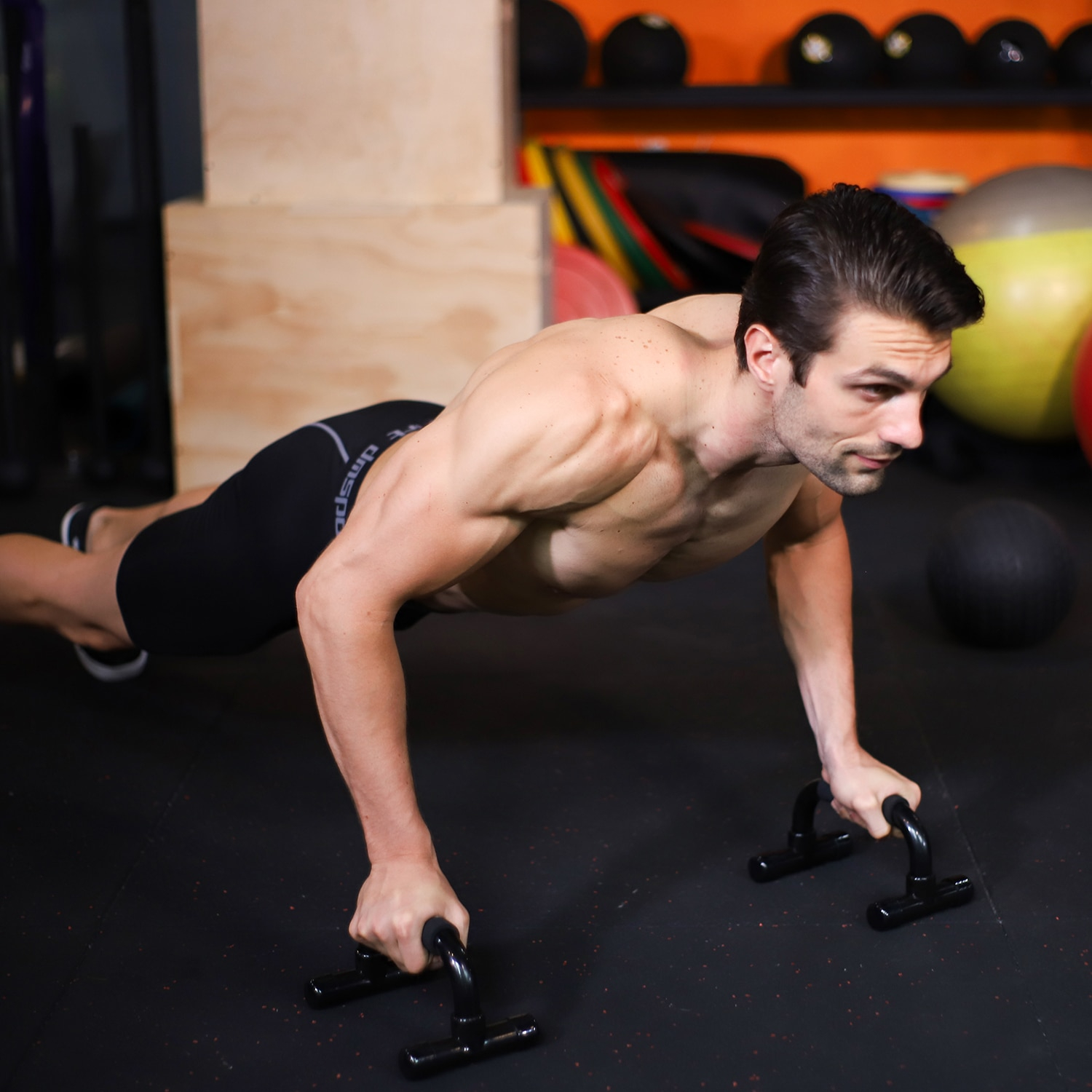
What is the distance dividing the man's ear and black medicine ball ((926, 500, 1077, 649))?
1.19 meters

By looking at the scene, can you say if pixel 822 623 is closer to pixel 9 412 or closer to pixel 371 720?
pixel 371 720

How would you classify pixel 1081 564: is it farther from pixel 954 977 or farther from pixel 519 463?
pixel 519 463

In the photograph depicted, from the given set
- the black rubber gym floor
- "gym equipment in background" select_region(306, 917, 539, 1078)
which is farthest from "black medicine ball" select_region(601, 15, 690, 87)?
"gym equipment in background" select_region(306, 917, 539, 1078)

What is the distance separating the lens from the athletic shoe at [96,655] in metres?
2.16

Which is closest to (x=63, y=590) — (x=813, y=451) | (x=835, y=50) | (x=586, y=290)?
(x=813, y=451)

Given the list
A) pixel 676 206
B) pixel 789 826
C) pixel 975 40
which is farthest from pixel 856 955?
pixel 975 40

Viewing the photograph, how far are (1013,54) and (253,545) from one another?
3.37 meters

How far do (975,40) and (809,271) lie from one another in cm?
347

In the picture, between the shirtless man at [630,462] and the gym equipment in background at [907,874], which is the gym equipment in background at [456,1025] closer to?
the shirtless man at [630,462]

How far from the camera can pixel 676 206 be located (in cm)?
393

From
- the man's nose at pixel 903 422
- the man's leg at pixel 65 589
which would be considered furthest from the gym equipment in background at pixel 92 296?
the man's nose at pixel 903 422

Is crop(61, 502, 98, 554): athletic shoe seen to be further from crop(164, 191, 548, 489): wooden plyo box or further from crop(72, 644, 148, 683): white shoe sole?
crop(164, 191, 548, 489): wooden plyo box

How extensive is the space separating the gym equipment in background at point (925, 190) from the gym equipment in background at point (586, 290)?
0.89 m

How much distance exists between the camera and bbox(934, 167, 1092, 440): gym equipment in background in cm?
315
